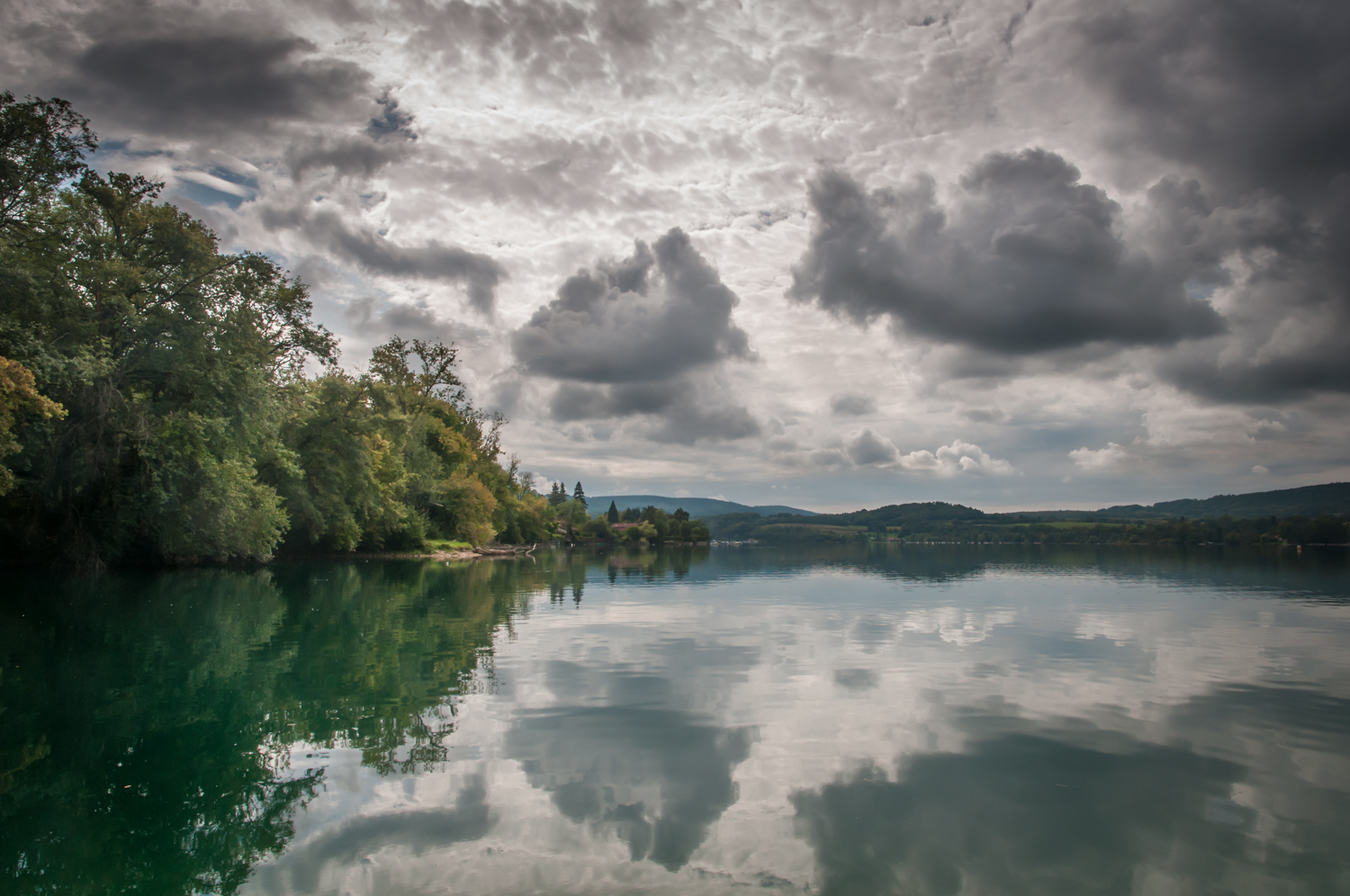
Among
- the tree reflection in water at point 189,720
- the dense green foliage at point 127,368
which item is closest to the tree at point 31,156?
the dense green foliage at point 127,368

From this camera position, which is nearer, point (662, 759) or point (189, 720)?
point (662, 759)

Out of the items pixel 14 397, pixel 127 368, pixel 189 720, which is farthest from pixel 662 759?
pixel 127 368

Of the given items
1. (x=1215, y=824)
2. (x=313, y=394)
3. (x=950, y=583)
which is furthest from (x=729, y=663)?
(x=313, y=394)

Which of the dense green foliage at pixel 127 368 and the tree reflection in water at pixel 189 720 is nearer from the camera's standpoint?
the tree reflection in water at pixel 189 720

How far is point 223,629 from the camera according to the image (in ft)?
65.1

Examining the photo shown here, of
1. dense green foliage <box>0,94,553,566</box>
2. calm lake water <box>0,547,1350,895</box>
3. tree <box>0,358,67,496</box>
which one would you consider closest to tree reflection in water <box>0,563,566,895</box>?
calm lake water <box>0,547,1350,895</box>

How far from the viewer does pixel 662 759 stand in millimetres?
9383

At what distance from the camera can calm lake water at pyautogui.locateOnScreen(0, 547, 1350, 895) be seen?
21.1ft

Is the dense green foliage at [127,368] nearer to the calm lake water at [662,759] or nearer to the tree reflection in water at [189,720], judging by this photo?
the tree reflection in water at [189,720]

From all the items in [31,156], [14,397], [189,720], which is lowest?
[189,720]

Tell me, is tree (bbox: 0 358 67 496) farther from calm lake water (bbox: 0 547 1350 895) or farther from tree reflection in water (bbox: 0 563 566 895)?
calm lake water (bbox: 0 547 1350 895)

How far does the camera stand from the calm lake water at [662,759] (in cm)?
642

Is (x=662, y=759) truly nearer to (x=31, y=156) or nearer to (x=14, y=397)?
(x=14, y=397)

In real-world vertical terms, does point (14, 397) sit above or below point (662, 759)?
above
